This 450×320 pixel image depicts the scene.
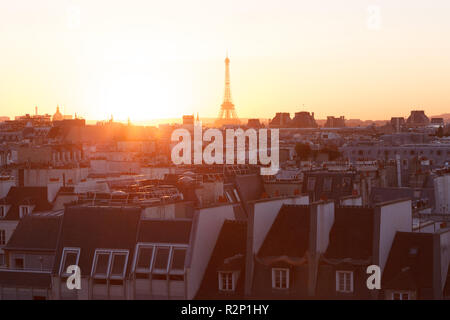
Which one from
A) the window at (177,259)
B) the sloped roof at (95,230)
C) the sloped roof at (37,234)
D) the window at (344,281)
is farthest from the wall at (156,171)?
the window at (344,281)

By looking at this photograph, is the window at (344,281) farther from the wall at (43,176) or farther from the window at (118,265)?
the wall at (43,176)

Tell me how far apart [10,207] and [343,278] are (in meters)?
20.5

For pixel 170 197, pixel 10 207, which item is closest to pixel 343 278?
pixel 170 197

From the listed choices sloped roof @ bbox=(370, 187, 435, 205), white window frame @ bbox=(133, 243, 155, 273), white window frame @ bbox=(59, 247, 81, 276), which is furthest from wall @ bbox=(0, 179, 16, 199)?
white window frame @ bbox=(133, 243, 155, 273)

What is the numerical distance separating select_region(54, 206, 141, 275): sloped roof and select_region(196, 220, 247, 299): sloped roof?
2.16 m

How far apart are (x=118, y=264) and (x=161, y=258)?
52.5 inches

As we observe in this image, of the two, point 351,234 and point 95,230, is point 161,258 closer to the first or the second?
point 95,230

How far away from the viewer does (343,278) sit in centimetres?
2341

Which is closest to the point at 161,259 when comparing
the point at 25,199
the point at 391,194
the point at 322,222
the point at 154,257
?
the point at 154,257

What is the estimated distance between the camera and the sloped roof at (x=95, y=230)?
83.9 ft

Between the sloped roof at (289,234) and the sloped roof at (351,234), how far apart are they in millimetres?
706

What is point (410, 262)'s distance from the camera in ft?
78.3
